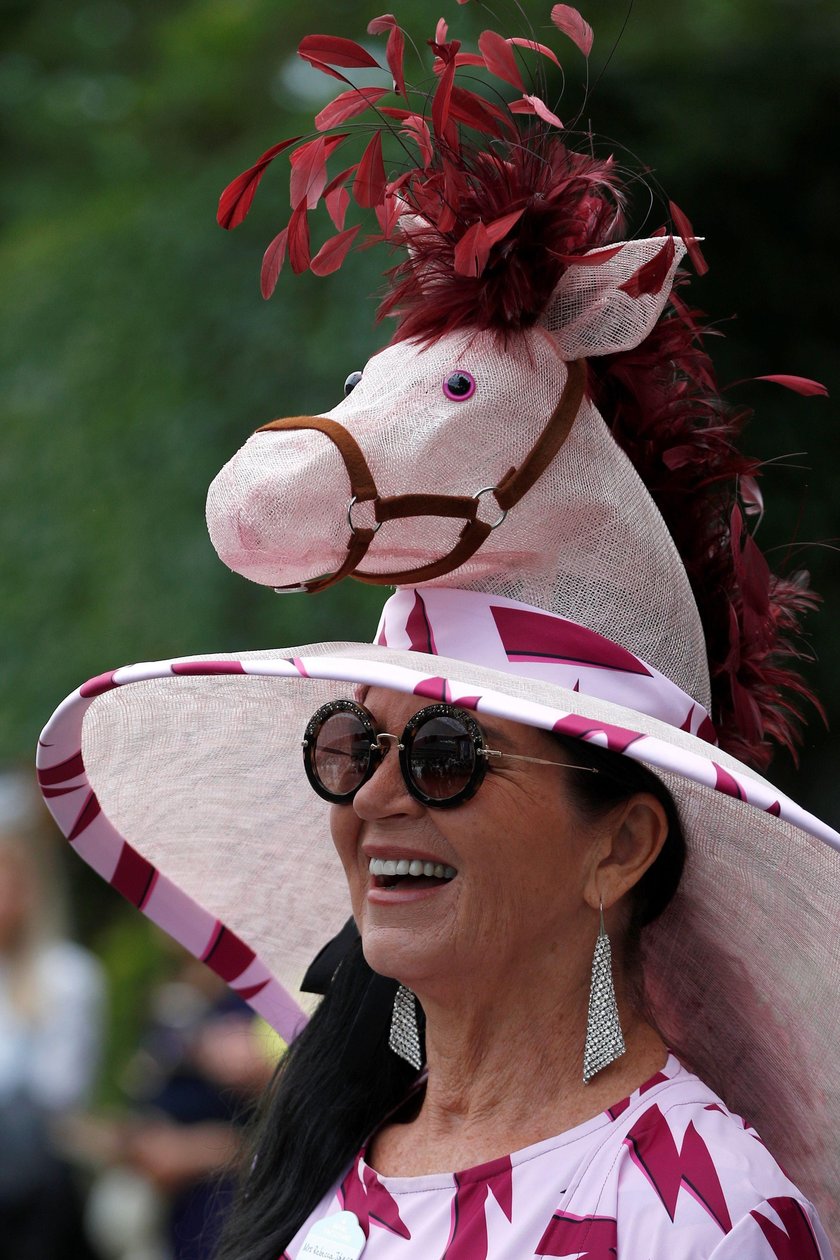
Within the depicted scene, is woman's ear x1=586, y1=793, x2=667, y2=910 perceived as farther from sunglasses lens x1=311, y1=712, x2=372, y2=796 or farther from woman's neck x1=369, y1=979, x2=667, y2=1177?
sunglasses lens x1=311, y1=712, x2=372, y2=796

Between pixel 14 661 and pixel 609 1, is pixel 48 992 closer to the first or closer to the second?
pixel 14 661

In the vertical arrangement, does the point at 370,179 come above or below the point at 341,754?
above

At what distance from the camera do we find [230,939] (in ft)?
8.44

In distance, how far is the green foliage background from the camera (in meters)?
3.71

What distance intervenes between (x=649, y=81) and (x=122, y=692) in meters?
2.22

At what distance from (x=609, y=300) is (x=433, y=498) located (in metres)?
0.32

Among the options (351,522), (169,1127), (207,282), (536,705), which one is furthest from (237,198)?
(169,1127)

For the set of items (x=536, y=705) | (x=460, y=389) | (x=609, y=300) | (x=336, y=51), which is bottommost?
(x=536, y=705)

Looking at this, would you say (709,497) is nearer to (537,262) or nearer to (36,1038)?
(537,262)

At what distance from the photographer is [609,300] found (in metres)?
1.90

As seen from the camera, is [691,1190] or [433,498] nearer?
[691,1190]

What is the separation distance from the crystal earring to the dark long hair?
6 centimetres

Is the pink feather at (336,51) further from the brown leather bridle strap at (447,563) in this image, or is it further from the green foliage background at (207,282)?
the green foliage background at (207,282)

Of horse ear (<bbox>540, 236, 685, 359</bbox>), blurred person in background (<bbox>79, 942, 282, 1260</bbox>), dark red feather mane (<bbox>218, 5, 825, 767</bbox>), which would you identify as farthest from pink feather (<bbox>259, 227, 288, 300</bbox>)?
blurred person in background (<bbox>79, 942, 282, 1260</bbox>)
